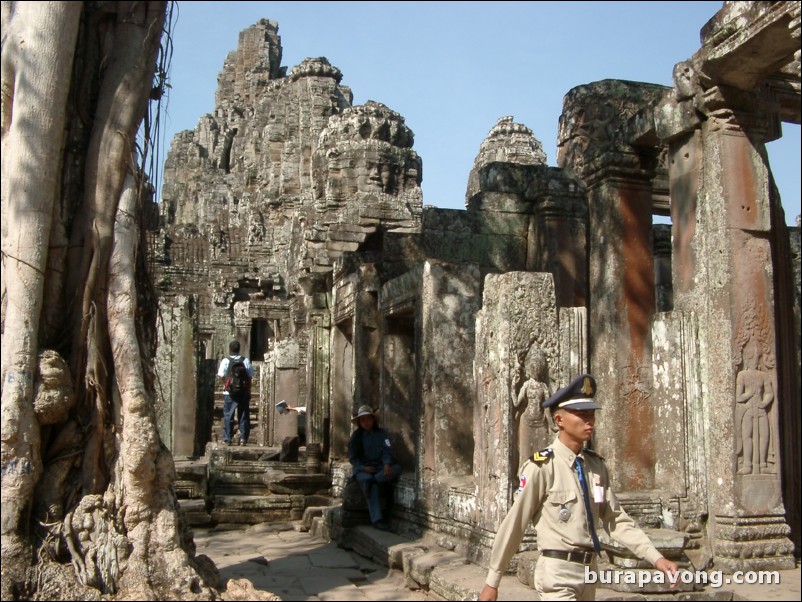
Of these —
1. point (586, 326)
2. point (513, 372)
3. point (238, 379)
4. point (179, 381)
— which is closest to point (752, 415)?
point (586, 326)

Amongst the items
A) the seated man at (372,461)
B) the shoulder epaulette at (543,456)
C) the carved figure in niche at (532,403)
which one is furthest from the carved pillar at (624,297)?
the shoulder epaulette at (543,456)

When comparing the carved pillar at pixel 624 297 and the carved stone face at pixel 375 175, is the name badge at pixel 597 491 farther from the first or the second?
the carved stone face at pixel 375 175

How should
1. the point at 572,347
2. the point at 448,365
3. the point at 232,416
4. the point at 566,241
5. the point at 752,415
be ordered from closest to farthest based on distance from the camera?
the point at 572,347 → the point at 752,415 → the point at 448,365 → the point at 566,241 → the point at 232,416

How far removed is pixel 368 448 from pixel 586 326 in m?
3.27

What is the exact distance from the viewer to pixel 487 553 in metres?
6.94

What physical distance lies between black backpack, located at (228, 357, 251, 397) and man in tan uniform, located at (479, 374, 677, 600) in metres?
11.6

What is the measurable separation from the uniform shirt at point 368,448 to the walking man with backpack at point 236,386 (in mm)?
6181

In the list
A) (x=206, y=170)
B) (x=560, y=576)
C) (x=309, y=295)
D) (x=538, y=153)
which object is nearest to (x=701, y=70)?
(x=560, y=576)

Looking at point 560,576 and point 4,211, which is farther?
point 4,211

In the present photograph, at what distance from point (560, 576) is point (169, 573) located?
103 inches

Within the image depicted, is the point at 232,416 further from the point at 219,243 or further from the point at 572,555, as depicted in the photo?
the point at 219,243

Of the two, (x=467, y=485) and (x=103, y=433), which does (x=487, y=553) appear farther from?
(x=103, y=433)

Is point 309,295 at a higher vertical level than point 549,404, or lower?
higher

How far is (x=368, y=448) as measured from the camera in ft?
31.8
